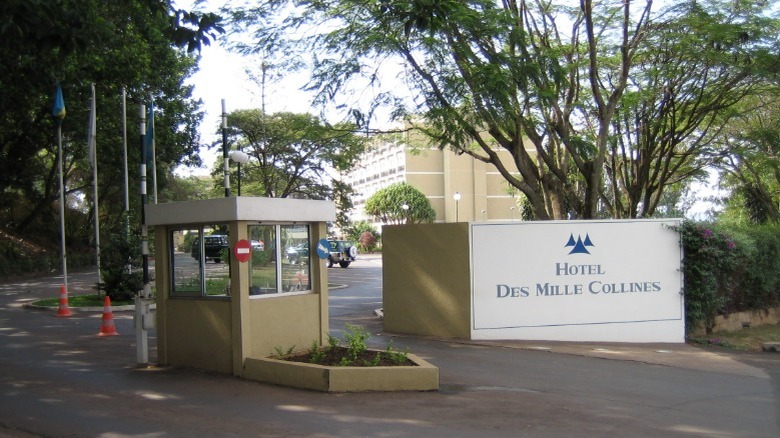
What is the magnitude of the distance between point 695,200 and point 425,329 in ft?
107

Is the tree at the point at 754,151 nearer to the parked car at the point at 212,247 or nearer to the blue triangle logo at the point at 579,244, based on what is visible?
the blue triangle logo at the point at 579,244

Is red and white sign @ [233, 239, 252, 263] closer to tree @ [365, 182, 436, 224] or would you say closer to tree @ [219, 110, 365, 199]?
tree @ [219, 110, 365, 199]

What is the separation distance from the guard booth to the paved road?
1.72 feet

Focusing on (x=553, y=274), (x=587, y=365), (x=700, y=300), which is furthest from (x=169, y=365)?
(x=700, y=300)

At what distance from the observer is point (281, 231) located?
32.1ft

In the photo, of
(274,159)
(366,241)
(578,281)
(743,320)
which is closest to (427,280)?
(578,281)

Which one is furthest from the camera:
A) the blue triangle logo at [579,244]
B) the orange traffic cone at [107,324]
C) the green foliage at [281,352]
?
the orange traffic cone at [107,324]

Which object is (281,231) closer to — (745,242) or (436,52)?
(436,52)

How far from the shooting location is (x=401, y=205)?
238ft

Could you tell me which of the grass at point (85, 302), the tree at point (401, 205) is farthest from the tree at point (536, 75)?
the tree at point (401, 205)

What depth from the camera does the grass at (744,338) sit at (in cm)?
1441

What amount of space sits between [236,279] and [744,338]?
11690 mm

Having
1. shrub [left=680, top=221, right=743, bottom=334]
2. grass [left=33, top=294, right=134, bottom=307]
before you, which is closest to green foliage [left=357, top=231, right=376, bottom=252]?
grass [left=33, top=294, right=134, bottom=307]

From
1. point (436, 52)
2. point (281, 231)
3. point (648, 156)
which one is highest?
point (436, 52)
